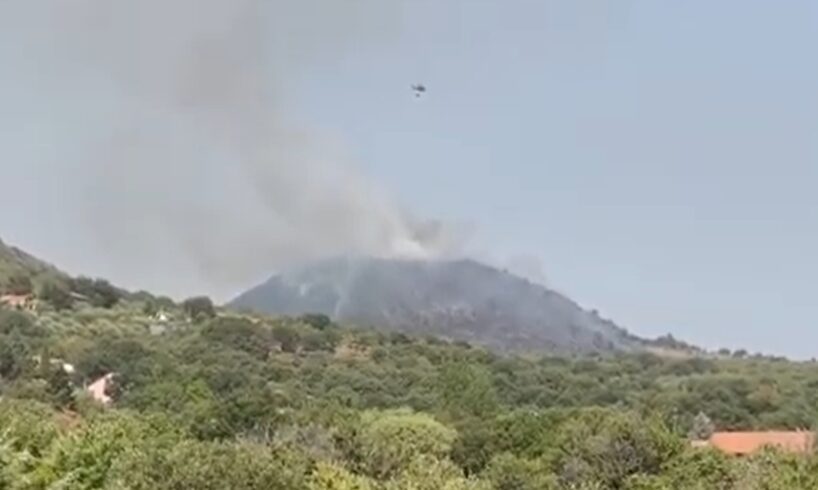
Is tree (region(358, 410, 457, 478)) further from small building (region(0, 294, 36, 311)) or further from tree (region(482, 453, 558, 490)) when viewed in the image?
small building (region(0, 294, 36, 311))

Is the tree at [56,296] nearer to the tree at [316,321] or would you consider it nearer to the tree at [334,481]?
the tree at [316,321]

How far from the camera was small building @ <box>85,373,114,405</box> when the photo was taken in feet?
292

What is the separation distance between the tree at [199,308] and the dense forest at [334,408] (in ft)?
1.21

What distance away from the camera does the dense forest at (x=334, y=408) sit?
41969 millimetres

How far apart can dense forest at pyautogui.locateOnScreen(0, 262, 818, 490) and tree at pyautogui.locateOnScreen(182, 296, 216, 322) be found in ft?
1.21

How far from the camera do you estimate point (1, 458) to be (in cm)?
3306

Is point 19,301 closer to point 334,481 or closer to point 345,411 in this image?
point 345,411

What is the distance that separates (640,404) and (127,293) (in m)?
68.5

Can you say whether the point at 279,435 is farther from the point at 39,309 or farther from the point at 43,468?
the point at 39,309

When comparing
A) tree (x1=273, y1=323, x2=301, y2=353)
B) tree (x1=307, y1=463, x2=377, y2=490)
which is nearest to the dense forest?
tree (x1=307, y1=463, x2=377, y2=490)

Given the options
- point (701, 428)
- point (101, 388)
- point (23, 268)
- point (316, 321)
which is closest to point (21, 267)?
point (23, 268)

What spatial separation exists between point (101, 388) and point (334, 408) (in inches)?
1242

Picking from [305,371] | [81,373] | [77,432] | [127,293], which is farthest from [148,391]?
[127,293]

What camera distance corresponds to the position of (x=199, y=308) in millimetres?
142500
